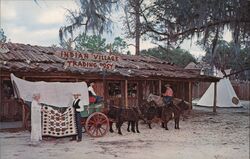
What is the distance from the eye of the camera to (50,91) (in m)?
10.0

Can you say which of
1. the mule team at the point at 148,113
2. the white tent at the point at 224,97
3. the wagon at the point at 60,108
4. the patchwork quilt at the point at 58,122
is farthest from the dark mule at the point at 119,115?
the white tent at the point at 224,97

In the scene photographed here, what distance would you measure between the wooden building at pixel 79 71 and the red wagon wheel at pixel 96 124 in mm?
2398

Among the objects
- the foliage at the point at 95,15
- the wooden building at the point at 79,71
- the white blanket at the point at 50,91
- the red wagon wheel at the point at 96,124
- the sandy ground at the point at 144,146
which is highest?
the foliage at the point at 95,15

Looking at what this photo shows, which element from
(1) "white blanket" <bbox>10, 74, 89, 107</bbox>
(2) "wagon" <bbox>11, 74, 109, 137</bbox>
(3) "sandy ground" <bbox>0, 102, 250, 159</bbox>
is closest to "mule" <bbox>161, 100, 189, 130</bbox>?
(3) "sandy ground" <bbox>0, 102, 250, 159</bbox>

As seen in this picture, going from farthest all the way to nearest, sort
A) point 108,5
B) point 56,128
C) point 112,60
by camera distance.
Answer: point 112,60
point 56,128
point 108,5

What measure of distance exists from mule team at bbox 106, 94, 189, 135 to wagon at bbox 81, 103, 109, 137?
0.44 m

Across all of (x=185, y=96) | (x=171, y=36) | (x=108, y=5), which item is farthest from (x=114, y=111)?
(x=185, y=96)

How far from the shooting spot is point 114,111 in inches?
404

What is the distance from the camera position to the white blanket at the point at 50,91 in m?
9.45

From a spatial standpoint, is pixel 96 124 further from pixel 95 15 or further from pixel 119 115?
pixel 95 15

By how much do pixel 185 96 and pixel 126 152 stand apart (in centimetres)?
1071

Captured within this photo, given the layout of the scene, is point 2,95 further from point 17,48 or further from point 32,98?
point 32,98

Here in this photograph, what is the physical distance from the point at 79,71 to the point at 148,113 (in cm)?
265

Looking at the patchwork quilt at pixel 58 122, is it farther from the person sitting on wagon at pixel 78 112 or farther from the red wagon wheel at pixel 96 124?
the red wagon wheel at pixel 96 124
